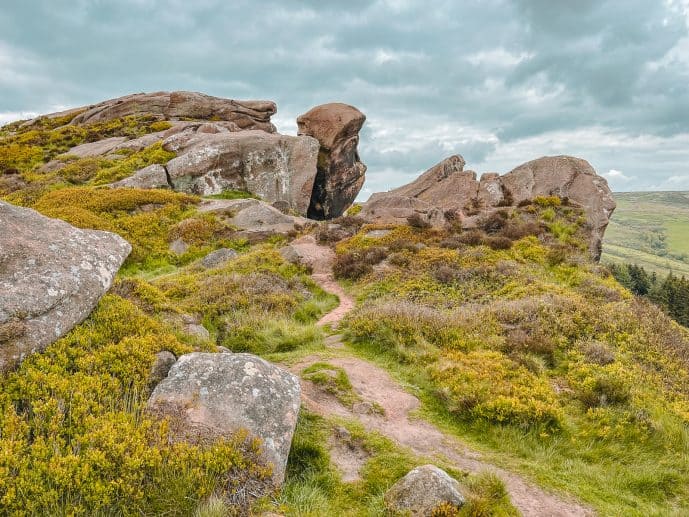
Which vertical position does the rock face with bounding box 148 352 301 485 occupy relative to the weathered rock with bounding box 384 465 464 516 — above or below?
above

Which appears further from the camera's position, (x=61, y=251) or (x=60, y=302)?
(x=61, y=251)

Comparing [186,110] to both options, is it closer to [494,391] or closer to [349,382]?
[349,382]

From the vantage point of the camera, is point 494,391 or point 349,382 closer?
point 494,391

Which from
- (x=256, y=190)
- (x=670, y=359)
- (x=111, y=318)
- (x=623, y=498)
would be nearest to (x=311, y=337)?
(x=111, y=318)

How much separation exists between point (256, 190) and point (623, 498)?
106ft

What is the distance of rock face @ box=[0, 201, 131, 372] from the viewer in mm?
6633

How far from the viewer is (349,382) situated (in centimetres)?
1017

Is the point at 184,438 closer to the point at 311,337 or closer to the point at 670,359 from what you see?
the point at 311,337

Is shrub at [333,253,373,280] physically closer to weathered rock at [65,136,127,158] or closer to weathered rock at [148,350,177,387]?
weathered rock at [148,350,177,387]

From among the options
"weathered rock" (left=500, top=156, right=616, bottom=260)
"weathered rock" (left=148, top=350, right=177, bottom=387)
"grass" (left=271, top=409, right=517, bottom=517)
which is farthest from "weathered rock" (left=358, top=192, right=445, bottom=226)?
"weathered rock" (left=148, top=350, right=177, bottom=387)

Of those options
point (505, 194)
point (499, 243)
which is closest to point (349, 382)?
point (499, 243)

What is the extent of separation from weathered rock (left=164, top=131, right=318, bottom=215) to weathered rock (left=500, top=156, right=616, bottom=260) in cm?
1673

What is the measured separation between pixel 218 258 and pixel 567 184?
26.3 metres

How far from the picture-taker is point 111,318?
8.25 meters
